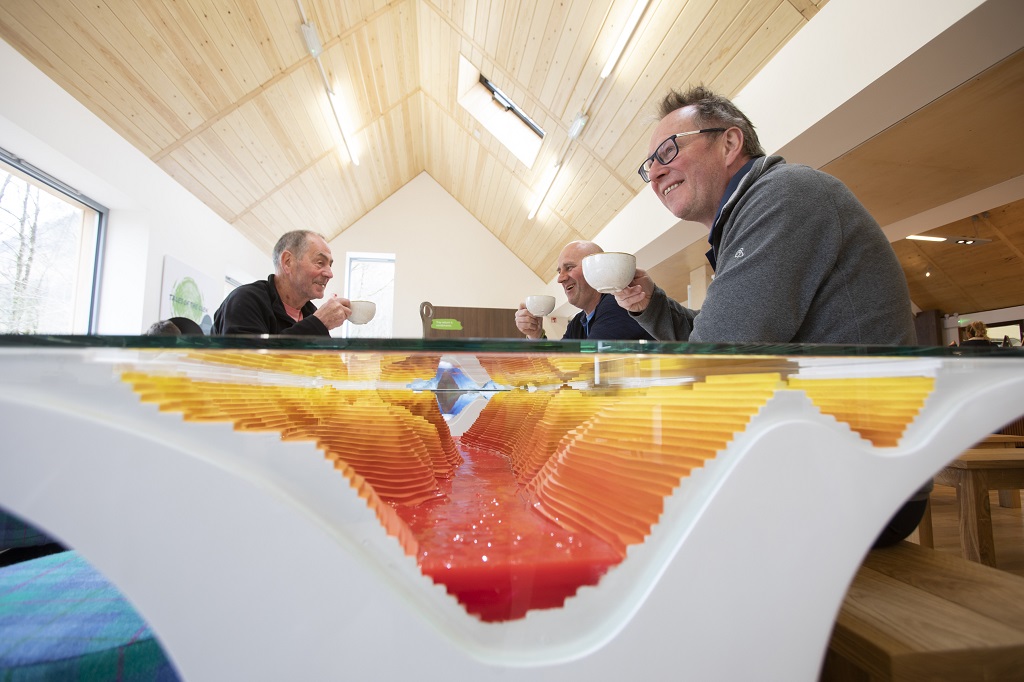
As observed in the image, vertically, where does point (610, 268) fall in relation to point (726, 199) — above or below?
below

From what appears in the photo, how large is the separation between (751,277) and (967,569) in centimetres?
46

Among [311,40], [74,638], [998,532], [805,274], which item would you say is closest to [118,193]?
[311,40]

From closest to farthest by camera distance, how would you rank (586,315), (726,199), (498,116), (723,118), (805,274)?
(805,274), (726,199), (723,118), (586,315), (498,116)

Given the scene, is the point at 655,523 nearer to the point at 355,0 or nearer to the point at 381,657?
the point at 381,657

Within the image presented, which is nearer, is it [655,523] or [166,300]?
[655,523]

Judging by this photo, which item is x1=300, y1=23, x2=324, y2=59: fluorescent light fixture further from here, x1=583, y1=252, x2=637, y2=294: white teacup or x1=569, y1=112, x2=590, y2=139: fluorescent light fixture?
x1=583, y1=252, x2=637, y2=294: white teacup

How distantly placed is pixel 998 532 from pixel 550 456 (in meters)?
3.38

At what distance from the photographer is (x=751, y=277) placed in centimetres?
84

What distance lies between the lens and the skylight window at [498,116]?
562 cm

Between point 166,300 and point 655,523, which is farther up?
point 166,300

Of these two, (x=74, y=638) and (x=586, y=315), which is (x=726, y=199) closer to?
(x=74, y=638)

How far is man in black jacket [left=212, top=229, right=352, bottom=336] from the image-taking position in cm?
182

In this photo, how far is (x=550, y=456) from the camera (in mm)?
620

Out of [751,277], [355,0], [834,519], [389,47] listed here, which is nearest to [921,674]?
[834,519]
